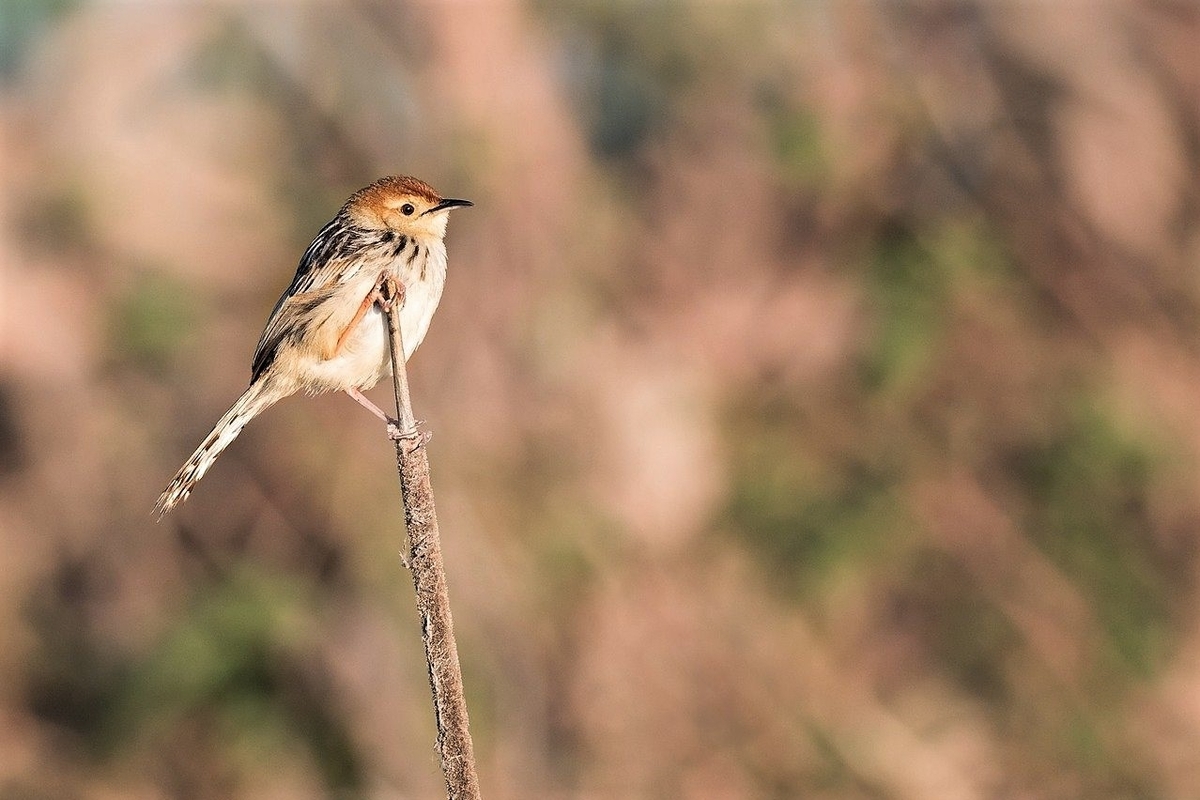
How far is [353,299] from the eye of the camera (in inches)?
110

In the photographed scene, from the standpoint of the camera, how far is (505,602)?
653 cm

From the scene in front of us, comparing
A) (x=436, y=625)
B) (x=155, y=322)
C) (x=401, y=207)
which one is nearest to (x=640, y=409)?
(x=155, y=322)

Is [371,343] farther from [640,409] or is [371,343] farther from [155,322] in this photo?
[155,322]

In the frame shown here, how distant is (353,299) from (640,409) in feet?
14.7

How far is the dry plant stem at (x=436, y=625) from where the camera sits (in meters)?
1.45

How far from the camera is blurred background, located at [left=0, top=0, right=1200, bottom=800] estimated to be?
6.82 m

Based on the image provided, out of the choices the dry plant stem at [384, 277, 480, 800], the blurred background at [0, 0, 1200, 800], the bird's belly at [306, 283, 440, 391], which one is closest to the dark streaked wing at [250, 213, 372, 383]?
the bird's belly at [306, 283, 440, 391]

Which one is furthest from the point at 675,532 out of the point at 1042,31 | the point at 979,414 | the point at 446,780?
the point at 446,780

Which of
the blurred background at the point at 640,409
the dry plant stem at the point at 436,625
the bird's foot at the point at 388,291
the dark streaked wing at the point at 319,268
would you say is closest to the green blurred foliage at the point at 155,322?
the blurred background at the point at 640,409

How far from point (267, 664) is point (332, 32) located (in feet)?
11.7

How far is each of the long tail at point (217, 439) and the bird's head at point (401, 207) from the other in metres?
→ 0.46

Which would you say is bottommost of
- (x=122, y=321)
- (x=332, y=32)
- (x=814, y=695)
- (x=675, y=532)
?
(x=814, y=695)

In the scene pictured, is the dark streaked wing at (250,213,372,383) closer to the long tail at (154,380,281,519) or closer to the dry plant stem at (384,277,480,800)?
the long tail at (154,380,281,519)

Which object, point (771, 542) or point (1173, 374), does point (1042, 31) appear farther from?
point (771, 542)
